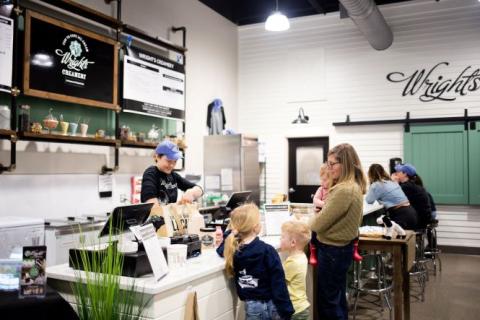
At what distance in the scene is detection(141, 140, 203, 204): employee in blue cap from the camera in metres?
3.78

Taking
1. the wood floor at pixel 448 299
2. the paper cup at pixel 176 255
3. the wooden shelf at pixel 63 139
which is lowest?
the wood floor at pixel 448 299

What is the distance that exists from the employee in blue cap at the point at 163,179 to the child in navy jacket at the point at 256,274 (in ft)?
3.81

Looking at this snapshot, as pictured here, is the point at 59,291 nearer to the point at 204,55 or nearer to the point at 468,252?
the point at 204,55

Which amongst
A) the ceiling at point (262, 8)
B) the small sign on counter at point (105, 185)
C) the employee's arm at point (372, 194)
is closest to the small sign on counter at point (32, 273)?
the small sign on counter at point (105, 185)

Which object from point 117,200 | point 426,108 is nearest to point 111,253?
point 117,200

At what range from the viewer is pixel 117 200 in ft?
20.0

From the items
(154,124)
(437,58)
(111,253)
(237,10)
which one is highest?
(237,10)

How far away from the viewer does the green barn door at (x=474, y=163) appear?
7688 mm

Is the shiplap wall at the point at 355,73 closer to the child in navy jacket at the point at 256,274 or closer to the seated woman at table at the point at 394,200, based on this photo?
the seated woman at table at the point at 394,200

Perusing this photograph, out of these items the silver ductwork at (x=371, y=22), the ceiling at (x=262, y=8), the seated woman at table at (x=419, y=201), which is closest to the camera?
the seated woman at table at (x=419, y=201)

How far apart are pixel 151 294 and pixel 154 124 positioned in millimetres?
4956

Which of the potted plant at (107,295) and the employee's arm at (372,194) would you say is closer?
the potted plant at (107,295)

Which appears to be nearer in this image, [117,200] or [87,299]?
[87,299]

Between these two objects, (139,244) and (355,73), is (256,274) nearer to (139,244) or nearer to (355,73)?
(139,244)
